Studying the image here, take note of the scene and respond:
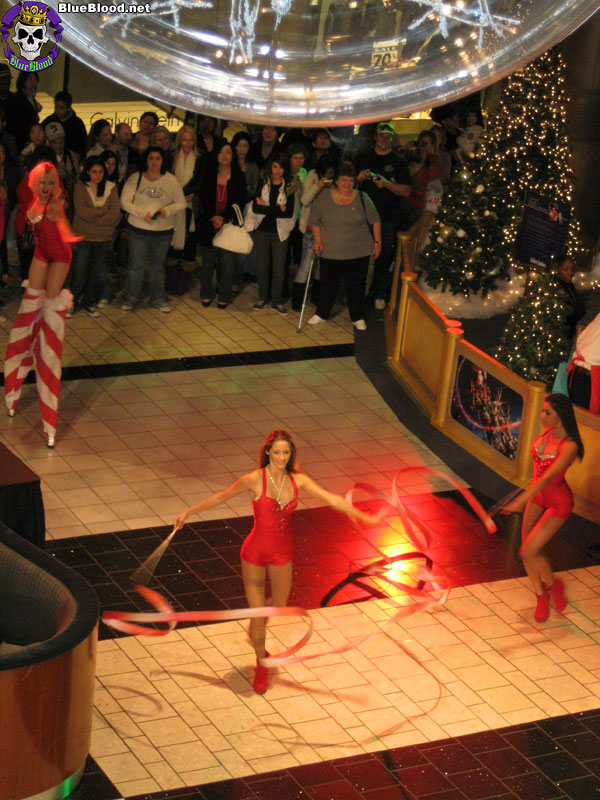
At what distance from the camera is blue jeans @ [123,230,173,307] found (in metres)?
12.5

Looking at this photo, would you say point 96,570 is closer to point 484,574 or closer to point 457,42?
point 484,574

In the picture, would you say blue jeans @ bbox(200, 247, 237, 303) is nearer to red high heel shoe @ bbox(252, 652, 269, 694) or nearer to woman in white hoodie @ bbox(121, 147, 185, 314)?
woman in white hoodie @ bbox(121, 147, 185, 314)

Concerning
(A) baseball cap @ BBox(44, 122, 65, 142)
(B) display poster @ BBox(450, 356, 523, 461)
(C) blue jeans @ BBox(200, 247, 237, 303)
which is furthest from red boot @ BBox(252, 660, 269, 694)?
(A) baseball cap @ BBox(44, 122, 65, 142)

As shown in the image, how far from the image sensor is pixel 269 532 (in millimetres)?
6473

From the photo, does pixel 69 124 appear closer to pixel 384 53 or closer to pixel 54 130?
pixel 54 130

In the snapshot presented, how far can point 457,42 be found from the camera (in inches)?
61.0


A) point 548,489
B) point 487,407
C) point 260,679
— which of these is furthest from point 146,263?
point 260,679

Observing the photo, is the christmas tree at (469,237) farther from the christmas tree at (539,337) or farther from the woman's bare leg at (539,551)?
the woman's bare leg at (539,551)

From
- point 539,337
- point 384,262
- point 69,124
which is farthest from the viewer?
point 69,124

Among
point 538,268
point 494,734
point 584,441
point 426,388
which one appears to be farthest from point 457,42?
point 538,268

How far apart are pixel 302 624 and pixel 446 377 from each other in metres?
3.59

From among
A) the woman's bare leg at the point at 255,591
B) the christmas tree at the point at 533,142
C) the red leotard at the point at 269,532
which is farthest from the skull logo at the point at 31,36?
the christmas tree at the point at 533,142

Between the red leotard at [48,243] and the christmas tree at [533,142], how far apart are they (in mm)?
4950

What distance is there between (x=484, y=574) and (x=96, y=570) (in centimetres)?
278
